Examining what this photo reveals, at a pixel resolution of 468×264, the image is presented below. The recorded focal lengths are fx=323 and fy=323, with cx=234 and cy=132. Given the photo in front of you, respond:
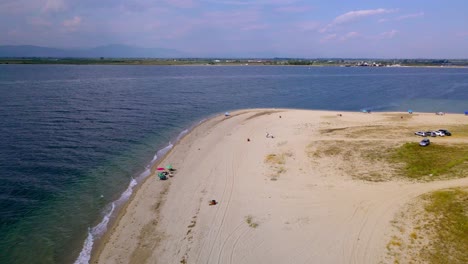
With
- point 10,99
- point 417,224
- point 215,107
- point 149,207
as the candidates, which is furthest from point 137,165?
point 10,99

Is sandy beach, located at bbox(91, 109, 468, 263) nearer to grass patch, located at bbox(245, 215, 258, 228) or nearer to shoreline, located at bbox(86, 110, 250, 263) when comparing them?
grass patch, located at bbox(245, 215, 258, 228)

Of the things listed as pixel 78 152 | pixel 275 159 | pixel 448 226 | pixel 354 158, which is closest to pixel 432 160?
pixel 354 158

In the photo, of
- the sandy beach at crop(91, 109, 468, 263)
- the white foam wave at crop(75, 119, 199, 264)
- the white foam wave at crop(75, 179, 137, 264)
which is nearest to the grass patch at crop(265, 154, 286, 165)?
the sandy beach at crop(91, 109, 468, 263)

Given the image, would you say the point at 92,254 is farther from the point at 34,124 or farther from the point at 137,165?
the point at 34,124

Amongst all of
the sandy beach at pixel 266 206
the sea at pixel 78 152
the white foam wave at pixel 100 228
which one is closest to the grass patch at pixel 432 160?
the sandy beach at pixel 266 206

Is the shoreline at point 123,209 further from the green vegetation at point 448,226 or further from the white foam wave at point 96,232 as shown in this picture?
the green vegetation at point 448,226
